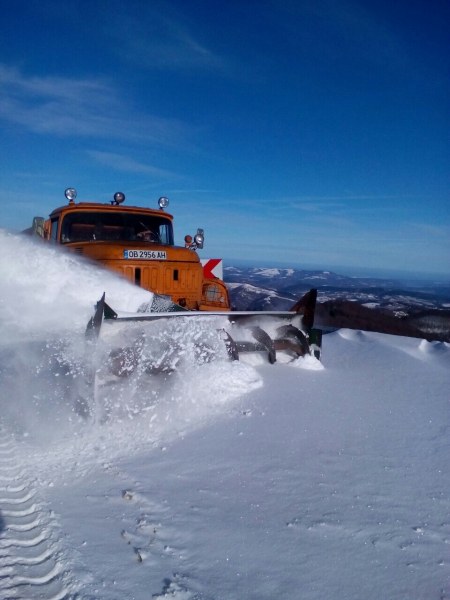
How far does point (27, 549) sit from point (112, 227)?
5.69 meters

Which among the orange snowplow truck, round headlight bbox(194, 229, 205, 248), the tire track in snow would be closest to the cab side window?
the orange snowplow truck

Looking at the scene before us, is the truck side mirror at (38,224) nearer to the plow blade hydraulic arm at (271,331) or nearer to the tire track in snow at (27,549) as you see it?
the plow blade hydraulic arm at (271,331)

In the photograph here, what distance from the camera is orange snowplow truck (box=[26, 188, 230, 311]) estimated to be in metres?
6.55

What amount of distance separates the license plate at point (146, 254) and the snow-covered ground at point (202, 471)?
26.7 inches

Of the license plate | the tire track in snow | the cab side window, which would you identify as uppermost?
the cab side window

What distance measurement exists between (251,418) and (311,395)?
3.28ft

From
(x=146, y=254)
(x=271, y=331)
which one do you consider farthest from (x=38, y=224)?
(x=271, y=331)

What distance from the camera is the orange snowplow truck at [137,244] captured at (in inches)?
258

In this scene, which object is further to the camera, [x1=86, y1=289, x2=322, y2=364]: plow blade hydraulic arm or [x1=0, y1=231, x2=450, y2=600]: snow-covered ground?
[x1=86, y1=289, x2=322, y2=364]: plow blade hydraulic arm

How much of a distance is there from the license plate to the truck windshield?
0.92 m

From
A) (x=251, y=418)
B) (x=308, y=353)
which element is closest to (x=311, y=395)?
(x=251, y=418)

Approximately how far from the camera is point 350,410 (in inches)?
182

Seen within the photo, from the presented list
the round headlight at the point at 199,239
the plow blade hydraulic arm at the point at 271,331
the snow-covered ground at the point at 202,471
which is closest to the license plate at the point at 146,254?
the snow-covered ground at the point at 202,471

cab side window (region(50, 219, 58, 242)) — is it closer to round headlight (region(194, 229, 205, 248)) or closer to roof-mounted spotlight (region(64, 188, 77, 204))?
roof-mounted spotlight (region(64, 188, 77, 204))
